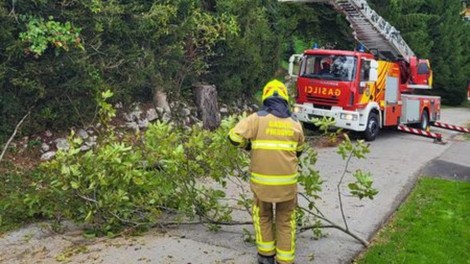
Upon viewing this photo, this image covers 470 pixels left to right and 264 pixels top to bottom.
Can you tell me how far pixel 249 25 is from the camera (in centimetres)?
1264

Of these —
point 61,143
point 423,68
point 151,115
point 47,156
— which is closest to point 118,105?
point 151,115

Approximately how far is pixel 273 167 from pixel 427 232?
8.42 feet

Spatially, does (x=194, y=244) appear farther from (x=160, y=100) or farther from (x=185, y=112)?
(x=185, y=112)

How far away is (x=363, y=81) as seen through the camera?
40.7 ft

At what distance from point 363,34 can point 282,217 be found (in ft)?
36.0

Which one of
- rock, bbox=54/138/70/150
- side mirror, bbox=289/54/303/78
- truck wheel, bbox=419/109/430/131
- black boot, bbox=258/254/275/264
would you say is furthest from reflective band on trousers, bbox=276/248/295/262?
truck wheel, bbox=419/109/430/131

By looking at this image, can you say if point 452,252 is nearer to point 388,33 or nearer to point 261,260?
point 261,260

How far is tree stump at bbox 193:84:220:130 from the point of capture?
38.3 feet

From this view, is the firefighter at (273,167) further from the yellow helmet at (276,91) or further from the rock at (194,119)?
the rock at (194,119)

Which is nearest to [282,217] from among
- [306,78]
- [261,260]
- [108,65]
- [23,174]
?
[261,260]

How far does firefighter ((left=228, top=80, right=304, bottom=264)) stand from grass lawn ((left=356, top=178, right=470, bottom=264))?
985 millimetres

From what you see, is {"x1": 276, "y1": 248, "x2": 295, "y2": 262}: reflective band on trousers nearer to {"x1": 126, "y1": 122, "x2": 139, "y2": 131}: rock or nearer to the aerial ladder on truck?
{"x1": 126, "y1": 122, "x2": 139, "y2": 131}: rock

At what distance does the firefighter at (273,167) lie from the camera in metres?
4.69

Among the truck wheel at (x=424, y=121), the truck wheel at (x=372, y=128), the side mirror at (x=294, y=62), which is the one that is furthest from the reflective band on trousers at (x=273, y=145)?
the truck wheel at (x=424, y=121)
